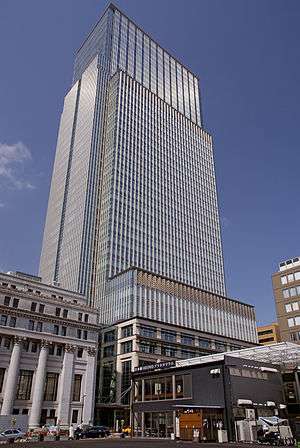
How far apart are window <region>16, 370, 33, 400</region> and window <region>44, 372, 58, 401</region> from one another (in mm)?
3517

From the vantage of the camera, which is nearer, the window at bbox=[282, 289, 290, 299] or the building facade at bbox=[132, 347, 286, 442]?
the building facade at bbox=[132, 347, 286, 442]

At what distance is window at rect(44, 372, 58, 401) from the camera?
77.6 meters

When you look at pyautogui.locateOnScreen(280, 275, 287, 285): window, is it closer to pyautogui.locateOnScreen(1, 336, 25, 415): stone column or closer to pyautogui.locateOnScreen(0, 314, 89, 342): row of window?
pyautogui.locateOnScreen(0, 314, 89, 342): row of window

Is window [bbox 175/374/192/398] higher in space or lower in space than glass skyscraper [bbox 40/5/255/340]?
lower

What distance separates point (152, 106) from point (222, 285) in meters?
80.6

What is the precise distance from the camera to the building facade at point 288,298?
94.9 metres

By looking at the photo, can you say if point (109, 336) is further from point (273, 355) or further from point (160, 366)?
point (273, 355)

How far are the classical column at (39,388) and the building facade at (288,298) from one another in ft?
181

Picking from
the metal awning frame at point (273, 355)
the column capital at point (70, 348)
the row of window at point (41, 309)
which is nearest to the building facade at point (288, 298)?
the metal awning frame at point (273, 355)

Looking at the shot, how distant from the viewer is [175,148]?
171625 mm

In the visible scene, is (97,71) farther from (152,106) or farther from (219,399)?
(219,399)

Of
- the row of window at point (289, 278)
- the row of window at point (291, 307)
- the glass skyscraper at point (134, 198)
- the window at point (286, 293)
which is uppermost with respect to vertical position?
the glass skyscraper at point (134, 198)

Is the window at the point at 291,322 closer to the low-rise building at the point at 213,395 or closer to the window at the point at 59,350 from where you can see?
the low-rise building at the point at 213,395

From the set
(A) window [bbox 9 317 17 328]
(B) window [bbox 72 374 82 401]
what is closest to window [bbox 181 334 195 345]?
(B) window [bbox 72 374 82 401]
